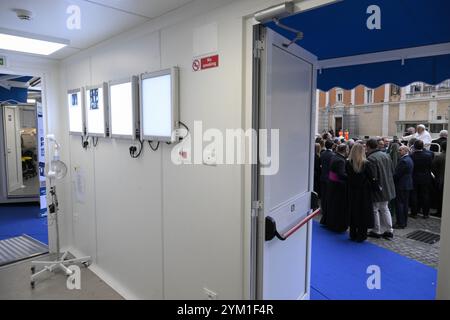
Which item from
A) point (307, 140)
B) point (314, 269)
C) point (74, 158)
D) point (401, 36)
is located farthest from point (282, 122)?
point (74, 158)

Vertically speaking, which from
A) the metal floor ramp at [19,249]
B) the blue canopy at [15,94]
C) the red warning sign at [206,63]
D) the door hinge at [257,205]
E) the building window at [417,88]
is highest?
the building window at [417,88]

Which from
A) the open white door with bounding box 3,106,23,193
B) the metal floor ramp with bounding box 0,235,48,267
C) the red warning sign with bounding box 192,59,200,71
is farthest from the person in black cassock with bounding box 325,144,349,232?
the open white door with bounding box 3,106,23,193

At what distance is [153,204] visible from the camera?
254 cm

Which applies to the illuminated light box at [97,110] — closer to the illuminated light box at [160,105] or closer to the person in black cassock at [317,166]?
the illuminated light box at [160,105]

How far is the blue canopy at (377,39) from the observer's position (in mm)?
2117

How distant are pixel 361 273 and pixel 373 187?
1370 mm

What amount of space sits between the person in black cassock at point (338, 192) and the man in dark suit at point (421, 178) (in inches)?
64.3

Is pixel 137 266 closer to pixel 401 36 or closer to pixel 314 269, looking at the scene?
pixel 314 269

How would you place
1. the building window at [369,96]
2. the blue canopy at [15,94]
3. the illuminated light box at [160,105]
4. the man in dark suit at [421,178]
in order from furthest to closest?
the building window at [369,96] → the blue canopy at [15,94] → the man in dark suit at [421,178] → the illuminated light box at [160,105]

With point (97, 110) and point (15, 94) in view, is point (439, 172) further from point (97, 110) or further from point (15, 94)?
point (15, 94)

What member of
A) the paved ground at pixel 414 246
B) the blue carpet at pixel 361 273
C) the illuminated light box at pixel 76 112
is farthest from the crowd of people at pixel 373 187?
the illuminated light box at pixel 76 112

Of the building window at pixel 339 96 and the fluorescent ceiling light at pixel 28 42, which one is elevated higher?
the building window at pixel 339 96

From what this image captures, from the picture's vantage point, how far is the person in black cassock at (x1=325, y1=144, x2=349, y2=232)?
4.49m

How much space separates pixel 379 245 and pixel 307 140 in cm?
258
